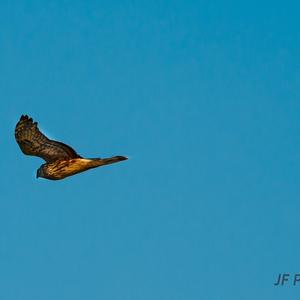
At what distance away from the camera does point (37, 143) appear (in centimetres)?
4456

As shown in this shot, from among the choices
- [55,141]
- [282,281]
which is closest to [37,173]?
[55,141]

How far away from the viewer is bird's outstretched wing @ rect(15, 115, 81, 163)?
43944mm

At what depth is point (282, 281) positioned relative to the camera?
56.9m

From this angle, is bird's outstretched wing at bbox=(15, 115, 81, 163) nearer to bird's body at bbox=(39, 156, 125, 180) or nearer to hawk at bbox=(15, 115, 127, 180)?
hawk at bbox=(15, 115, 127, 180)

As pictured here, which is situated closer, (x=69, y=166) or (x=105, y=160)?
(x=105, y=160)

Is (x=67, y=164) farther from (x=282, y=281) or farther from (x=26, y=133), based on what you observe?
(x=282, y=281)

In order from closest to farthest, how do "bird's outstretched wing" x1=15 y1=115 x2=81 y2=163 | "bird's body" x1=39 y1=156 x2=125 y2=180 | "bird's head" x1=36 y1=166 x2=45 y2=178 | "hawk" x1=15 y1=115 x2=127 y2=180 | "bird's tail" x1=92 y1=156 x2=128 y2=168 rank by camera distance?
"bird's tail" x1=92 y1=156 x2=128 y2=168
"bird's body" x1=39 y1=156 x2=125 y2=180
"hawk" x1=15 y1=115 x2=127 y2=180
"bird's outstretched wing" x1=15 y1=115 x2=81 y2=163
"bird's head" x1=36 y1=166 x2=45 y2=178

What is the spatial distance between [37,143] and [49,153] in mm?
647

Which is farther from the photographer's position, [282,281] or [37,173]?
[282,281]

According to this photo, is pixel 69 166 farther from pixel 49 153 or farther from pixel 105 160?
pixel 105 160

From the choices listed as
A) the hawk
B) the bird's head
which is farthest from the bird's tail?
the bird's head

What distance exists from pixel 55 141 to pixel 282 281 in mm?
17120

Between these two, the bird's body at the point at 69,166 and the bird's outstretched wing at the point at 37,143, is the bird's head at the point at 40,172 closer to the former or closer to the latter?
the bird's body at the point at 69,166

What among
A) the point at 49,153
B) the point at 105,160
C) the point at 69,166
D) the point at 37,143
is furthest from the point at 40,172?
the point at 105,160
